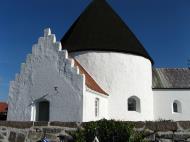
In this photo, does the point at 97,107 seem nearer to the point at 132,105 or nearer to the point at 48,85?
the point at 48,85

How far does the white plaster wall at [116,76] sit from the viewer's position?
2075cm

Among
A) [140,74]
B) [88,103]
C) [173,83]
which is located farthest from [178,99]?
[88,103]

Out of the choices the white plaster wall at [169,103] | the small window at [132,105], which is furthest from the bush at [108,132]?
the white plaster wall at [169,103]

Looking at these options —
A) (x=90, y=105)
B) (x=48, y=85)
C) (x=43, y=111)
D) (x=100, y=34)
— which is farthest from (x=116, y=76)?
(x=43, y=111)

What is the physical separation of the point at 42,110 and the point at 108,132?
37.8 ft

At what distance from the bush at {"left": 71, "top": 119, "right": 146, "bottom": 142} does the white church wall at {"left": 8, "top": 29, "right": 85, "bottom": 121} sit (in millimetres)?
9587

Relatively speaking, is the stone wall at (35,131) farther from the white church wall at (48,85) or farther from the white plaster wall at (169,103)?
the white plaster wall at (169,103)

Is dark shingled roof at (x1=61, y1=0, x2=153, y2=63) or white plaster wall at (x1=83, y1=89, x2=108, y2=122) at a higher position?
dark shingled roof at (x1=61, y1=0, x2=153, y2=63)

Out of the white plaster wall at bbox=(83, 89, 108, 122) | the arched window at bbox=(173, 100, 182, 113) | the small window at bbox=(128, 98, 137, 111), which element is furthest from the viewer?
the arched window at bbox=(173, 100, 182, 113)

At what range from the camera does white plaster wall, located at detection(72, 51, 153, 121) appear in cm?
2075

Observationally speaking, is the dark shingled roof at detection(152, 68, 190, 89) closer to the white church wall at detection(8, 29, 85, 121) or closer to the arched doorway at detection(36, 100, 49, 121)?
the white church wall at detection(8, 29, 85, 121)

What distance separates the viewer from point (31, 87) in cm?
1830

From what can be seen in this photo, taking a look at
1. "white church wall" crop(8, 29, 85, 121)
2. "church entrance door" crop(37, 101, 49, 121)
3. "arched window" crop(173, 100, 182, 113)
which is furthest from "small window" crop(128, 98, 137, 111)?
"church entrance door" crop(37, 101, 49, 121)

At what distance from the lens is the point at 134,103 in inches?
876
